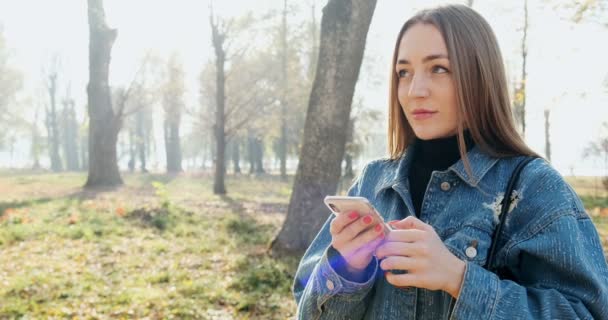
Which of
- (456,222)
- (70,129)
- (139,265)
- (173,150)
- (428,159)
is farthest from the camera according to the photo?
(70,129)

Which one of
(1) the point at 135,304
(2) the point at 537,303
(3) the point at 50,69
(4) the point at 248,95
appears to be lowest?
(1) the point at 135,304

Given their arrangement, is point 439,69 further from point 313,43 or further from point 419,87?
point 313,43

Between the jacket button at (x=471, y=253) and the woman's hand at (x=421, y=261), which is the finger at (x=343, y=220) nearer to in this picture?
the woman's hand at (x=421, y=261)

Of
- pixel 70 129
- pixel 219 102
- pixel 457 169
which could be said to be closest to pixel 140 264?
pixel 457 169

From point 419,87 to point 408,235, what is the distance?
1.77ft

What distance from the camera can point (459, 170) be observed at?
158cm

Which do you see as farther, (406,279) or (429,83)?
(429,83)

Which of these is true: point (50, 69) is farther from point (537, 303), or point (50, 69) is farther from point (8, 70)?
point (537, 303)

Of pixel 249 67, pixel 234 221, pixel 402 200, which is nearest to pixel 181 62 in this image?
pixel 249 67

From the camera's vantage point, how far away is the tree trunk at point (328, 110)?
259 inches

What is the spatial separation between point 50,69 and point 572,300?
158ft

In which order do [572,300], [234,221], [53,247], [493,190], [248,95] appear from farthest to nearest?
[248,95] < [234,221] < [53,247] < [493,190] < [572,300]

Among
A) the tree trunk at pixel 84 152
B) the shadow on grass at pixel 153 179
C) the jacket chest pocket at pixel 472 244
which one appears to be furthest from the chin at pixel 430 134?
the tree trunk at pixel 84 152

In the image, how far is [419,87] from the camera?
1.59 meters
